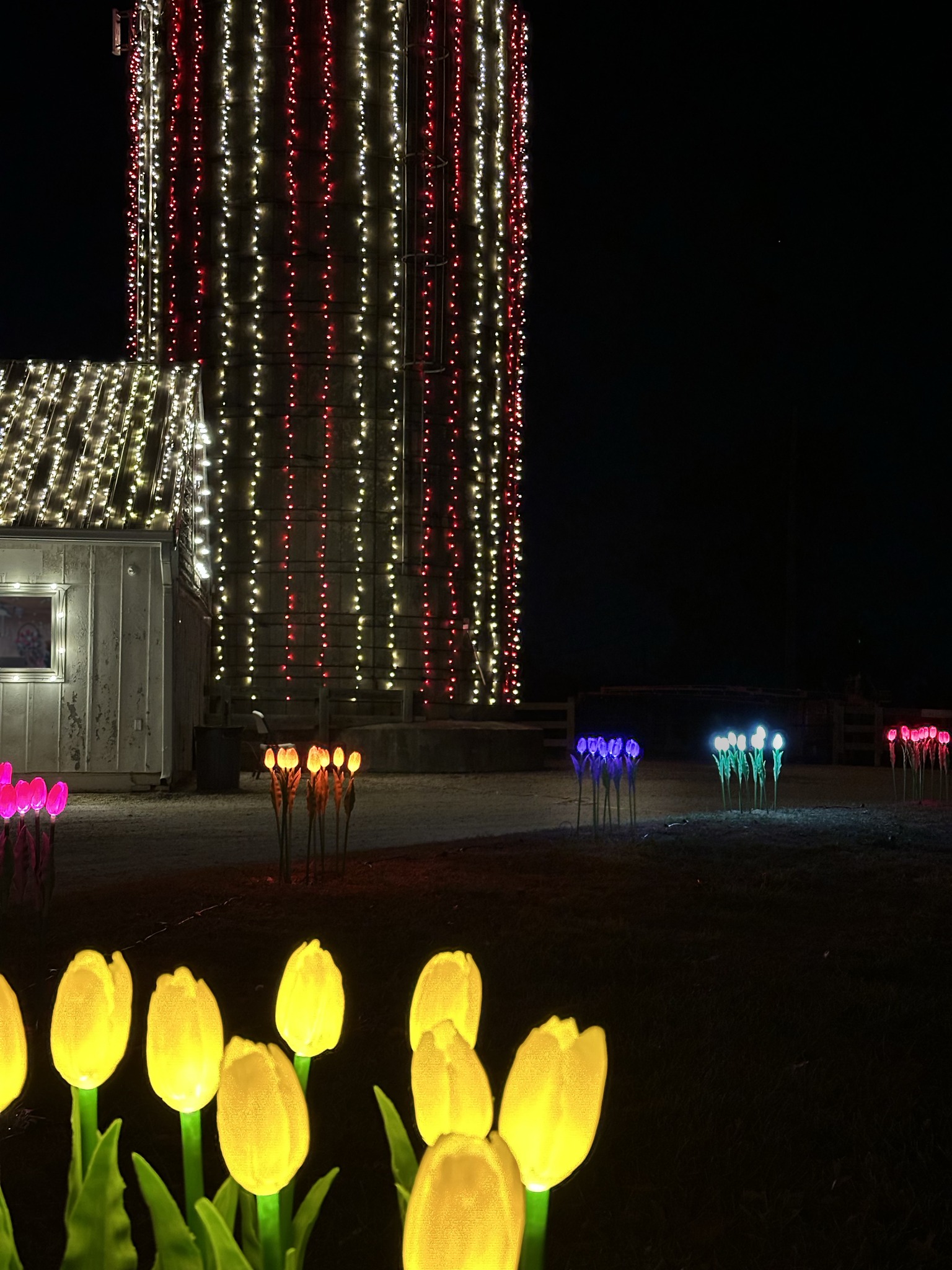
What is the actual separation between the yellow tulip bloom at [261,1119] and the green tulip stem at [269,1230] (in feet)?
0.32

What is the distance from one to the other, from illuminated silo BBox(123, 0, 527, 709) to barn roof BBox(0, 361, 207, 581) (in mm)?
3048

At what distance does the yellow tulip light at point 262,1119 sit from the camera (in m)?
1.37

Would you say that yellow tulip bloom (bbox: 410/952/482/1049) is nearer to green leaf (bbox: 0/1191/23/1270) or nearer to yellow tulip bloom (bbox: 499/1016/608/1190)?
yellow tulip bloom (bbox: 499/1016/608/1190)

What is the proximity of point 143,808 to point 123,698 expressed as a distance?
8.37ft

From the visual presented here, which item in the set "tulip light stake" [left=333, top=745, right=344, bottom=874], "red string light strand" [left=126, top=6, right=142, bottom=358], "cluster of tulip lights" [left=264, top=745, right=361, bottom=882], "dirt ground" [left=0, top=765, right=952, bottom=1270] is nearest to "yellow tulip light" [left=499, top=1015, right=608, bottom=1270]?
"dirt ground" [left=0, top=765, right=952, bottom=1270]

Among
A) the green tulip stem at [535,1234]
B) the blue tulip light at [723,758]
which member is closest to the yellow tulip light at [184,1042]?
the green tulip stem at [535,1234]

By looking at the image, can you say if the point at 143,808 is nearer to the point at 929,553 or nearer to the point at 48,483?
the point at 48,483

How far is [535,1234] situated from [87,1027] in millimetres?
628

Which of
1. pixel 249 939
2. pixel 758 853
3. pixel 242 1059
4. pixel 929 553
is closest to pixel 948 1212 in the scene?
pixel 242 1059

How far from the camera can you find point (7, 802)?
5.59 m

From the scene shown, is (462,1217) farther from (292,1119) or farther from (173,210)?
(173,210)

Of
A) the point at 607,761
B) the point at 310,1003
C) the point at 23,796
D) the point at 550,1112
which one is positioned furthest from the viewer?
the point at 607,761

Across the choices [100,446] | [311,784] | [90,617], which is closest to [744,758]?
[311,784]

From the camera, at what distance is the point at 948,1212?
3041 mm
